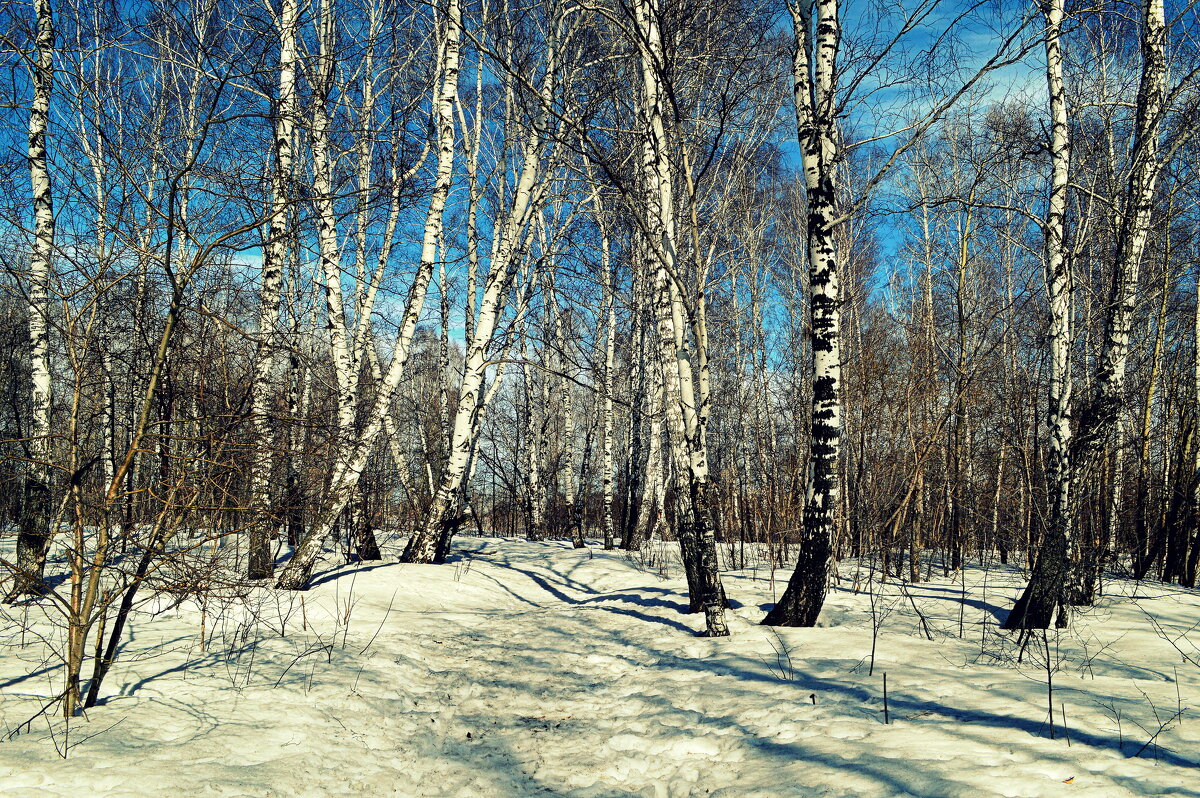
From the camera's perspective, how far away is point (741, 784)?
3082 mm

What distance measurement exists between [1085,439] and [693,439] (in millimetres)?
3788

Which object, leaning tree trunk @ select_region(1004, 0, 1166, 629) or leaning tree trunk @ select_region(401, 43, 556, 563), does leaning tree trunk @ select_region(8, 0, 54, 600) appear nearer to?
leaning tree trunk @ select_region(401, 43, 556, 563)

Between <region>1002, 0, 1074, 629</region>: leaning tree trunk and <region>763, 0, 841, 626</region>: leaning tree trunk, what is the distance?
6.18 feet

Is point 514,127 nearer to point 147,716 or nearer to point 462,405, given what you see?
point 462,405

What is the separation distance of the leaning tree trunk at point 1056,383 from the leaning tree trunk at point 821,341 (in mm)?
1882

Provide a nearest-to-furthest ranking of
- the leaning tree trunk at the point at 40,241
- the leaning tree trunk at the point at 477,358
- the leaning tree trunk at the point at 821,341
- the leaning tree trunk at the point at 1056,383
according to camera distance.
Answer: the leaning tree trunk at the point at 821,341
the leaning tree trunk at the point at 1056,383
the leaning tree trunk at the point at 40,241
the leaning tree trunk at the point at 477,358

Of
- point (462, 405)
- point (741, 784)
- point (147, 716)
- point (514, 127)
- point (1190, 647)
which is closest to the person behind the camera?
point (741, 784)

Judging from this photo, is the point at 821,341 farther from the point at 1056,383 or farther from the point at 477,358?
the point at 477,358

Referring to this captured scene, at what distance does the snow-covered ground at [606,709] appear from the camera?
292cm

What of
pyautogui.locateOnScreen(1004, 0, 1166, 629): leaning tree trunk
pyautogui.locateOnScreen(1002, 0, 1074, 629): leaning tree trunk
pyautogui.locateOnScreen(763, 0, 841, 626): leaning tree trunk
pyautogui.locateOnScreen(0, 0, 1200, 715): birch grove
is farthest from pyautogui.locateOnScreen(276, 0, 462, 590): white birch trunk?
pyautogui.locateOnScreen(1004, 0, 1166, 629): leaning tree trunk

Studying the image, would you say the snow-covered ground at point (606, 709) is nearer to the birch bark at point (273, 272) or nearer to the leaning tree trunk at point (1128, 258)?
the birch bark at point (273, 272)

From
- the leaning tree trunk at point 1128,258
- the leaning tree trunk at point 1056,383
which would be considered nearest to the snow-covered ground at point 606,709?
the leaning tree trunk at point 1056,383

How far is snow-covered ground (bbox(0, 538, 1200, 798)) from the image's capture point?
292cm

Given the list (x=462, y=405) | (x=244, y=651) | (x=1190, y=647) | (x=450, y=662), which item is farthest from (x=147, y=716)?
(x=1190, y=647)
